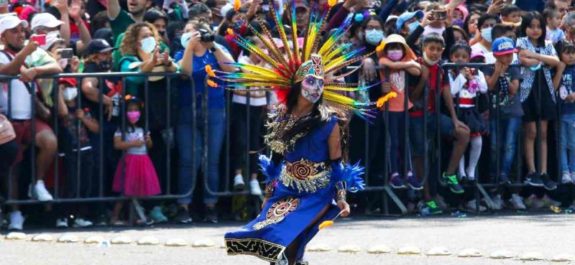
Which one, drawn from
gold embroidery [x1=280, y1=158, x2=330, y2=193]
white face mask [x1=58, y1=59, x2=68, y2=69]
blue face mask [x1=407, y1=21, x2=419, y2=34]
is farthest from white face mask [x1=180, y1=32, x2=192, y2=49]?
gold embroidery [x1=280, y1=158, x2=330, y2=193]

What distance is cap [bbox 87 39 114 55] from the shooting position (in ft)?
46.8

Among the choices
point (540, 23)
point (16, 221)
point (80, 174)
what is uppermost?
point (540, 23)

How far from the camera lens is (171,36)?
15.1m

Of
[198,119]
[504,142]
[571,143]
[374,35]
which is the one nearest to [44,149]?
[198,119]

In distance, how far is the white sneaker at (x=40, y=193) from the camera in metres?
13.8

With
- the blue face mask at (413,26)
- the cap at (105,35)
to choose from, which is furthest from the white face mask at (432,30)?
the cap at (105,35)

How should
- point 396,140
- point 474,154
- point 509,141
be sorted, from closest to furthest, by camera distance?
point 396,140, point 474,154, point 509,141

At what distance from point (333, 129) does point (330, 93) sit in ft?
1.16

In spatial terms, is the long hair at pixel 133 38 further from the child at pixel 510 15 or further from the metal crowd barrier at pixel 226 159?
the child at pixel 510 15

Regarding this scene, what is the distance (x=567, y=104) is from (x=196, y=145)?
406 centimetres

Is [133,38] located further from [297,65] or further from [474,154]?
[297,65]

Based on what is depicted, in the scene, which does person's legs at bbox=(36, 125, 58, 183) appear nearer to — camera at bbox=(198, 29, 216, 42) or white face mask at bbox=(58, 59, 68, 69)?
white face mask at bbox=(58, 59, 68, 69)

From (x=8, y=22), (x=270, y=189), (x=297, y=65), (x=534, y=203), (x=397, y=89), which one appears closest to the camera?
(x=297, y=65)

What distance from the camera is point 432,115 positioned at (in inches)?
603
